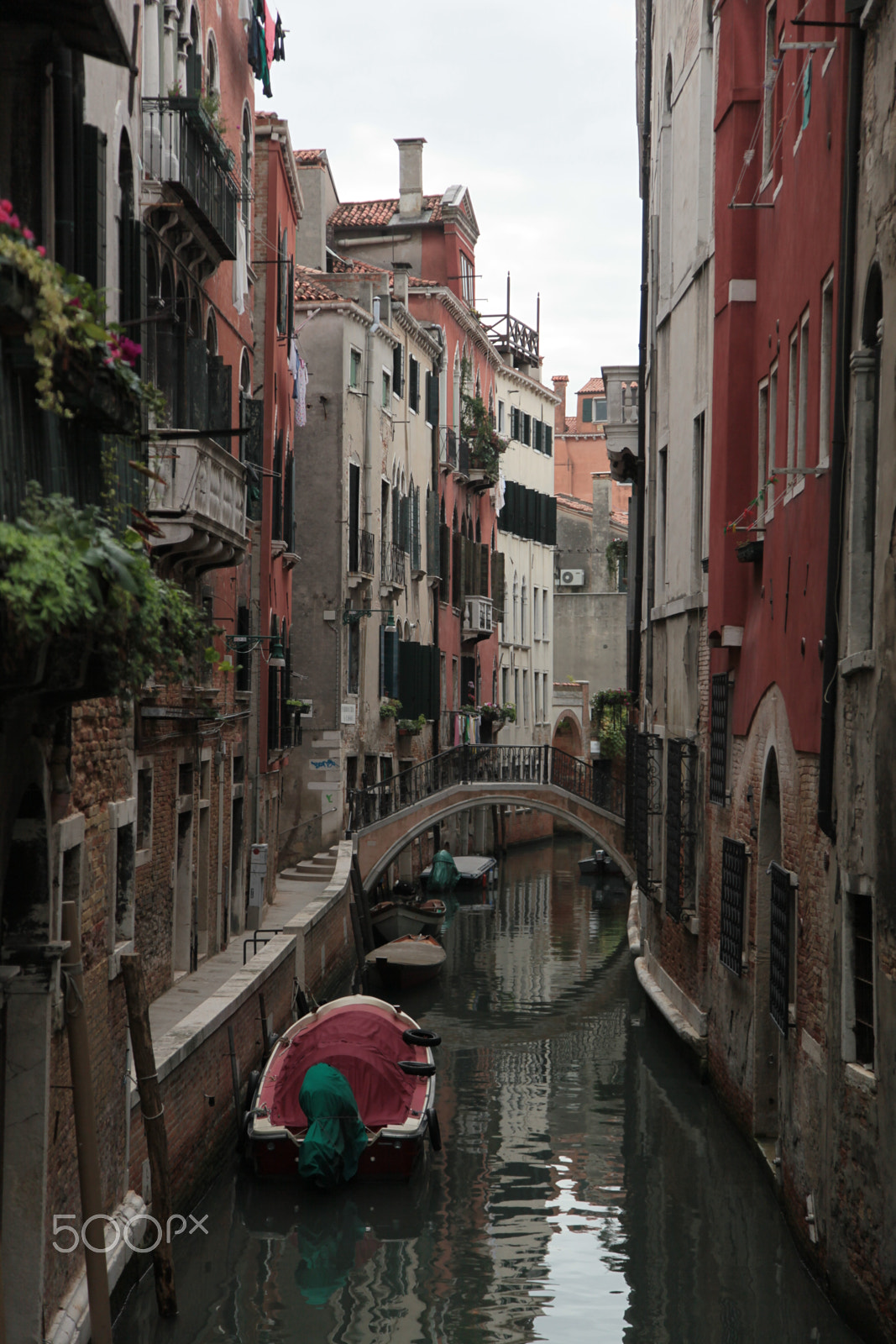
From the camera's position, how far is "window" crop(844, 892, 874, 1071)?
888 centimetres

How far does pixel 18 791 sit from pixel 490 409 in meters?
34.9

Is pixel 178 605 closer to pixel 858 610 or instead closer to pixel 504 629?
pixel 858 610

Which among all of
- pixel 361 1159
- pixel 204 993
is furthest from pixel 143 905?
pixel 361 1159

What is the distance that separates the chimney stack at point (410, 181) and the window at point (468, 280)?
5.22ft

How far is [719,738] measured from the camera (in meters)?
14.7

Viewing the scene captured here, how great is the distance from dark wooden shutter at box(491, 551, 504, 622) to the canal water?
76.3 ft

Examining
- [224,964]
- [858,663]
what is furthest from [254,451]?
[858,663]

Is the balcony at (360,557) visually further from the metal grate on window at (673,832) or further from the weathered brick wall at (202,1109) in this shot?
the weathered brick wall at (202,1109)

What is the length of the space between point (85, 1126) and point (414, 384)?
86.4 ft

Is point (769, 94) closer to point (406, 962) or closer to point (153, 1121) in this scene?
point (153, 1121)

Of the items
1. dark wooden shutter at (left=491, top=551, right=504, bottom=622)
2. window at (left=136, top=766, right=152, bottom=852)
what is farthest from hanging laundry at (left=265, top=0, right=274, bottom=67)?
dark wooden shutter at (left=491, top=551, right=504, bottom=622)

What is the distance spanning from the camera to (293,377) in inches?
882

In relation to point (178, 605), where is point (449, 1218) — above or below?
below

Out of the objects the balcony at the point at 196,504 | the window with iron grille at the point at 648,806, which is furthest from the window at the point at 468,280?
the balcony at the point at 196,504
